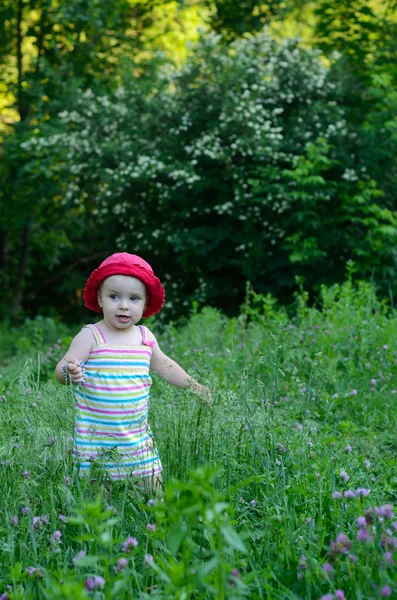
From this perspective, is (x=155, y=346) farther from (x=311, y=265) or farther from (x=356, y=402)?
(x=311, y=265)

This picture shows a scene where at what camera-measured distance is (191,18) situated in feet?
54.3

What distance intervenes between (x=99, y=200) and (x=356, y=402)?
796 centimetres

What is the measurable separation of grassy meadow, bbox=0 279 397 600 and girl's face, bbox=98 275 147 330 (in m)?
0.36

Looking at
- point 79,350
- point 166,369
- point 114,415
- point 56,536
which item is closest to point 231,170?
point 166,369

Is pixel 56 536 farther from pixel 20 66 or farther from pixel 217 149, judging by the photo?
pixel 20 66

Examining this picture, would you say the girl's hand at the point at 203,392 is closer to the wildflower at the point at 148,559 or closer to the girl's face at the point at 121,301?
the girl's face at the point at 121,301

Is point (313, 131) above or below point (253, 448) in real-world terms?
above

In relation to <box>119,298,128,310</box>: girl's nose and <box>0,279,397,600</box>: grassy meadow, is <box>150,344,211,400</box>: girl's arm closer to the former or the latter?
<box>0,279,397,600</box>: grassy meadow

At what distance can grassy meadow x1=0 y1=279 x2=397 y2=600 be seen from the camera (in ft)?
6.49

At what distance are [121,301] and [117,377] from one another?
0.31 meters

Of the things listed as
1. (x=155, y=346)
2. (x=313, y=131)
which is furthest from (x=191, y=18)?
(x=155, y=346)

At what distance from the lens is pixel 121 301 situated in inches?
126

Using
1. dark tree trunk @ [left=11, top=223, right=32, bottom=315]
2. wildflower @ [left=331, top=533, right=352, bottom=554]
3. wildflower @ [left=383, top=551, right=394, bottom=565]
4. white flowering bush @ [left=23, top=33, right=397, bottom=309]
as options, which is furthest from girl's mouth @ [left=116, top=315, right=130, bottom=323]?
dark tree trunk @ [left=11, top=223, right=32, bottom=315]

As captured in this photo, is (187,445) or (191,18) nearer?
(187,445)
